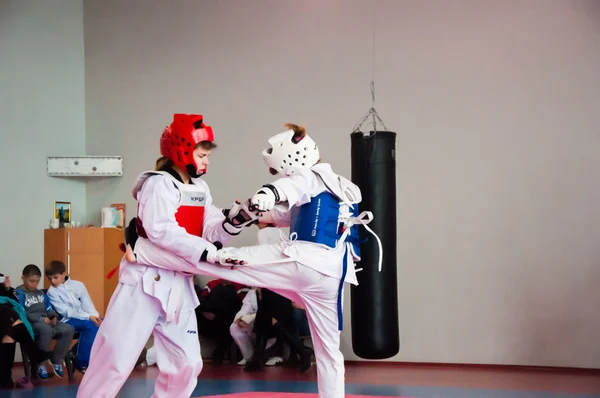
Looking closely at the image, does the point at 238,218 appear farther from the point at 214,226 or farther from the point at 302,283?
the point at 302,283

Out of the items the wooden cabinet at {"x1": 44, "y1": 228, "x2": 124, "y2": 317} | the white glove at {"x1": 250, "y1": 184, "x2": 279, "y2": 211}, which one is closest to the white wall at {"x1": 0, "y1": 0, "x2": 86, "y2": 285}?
the wooden cabinet at {"x1": 44, "y1": 228, "x2": 124, "y2": 317}

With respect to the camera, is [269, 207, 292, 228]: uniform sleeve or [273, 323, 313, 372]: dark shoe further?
[273, 323, 313, 372]: dark shoe

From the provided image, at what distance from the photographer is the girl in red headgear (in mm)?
3615

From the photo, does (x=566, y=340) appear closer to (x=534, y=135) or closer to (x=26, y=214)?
(x=534, y=135)

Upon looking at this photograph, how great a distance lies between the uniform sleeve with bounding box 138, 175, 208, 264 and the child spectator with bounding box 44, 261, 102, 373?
139 inches

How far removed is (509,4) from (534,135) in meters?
1.38

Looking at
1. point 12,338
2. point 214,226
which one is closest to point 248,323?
point 12,338

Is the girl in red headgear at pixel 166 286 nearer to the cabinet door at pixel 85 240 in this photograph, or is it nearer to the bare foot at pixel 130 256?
the bare foot at pixel 130 256

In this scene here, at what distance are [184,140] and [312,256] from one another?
2.96 ft

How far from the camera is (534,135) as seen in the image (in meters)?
7.31

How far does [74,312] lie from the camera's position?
22.6 ft

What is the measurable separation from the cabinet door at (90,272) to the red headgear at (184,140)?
4606 millimetres

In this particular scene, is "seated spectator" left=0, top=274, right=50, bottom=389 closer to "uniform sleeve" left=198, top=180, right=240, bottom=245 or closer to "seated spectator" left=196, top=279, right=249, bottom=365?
"seated spectator" left=196, top=279, right=249, bottom=365

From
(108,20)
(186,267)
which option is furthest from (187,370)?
(108,20)
